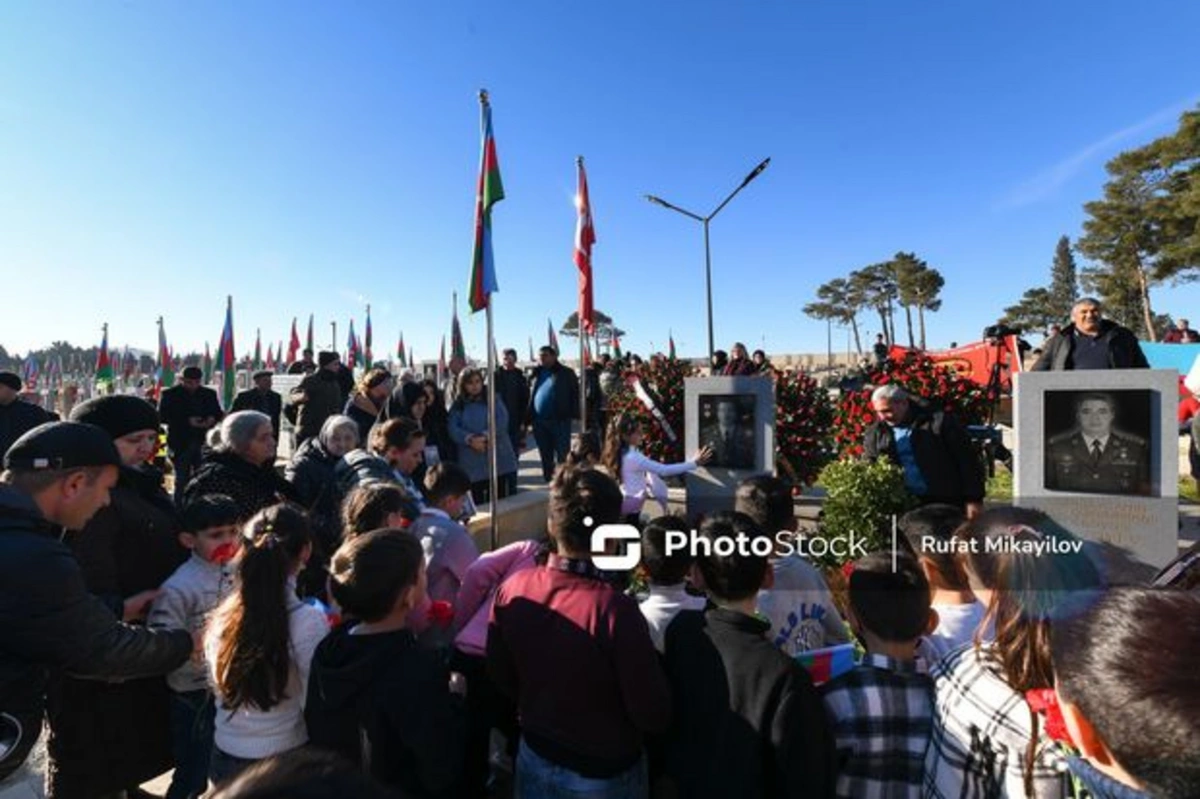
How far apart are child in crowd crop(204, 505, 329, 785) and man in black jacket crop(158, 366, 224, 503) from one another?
6218mm

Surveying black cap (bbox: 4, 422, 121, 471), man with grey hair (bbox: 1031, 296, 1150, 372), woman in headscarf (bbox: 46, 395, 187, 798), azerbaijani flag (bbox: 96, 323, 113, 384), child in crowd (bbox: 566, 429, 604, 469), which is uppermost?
azerbaijani flag (bbox: 96, 323, 113, 384)

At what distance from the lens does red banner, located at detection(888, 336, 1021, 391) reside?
6.00 meters

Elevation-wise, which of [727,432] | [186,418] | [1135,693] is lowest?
[1135,693]

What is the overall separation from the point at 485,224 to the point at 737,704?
4.54 meters

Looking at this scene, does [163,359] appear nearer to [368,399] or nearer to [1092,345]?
[368,399]

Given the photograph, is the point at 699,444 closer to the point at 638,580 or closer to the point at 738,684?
the point at 638,580

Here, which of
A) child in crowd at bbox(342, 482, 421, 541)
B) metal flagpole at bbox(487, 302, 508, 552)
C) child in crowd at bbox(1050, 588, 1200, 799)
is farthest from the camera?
metal flagpole at bbox(487, 302, 508, 552)

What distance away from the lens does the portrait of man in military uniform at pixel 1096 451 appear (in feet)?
15.7

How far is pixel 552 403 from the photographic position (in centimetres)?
846

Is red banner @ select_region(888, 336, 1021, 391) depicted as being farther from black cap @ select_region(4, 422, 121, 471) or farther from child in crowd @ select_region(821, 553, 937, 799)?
black cap @ select_region(4, 422, 121, 471)

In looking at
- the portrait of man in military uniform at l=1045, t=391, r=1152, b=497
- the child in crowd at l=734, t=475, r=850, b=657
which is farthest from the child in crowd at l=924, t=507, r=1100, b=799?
the portrait of man in military uniform at l=1045, t=391, r=1152, b=497

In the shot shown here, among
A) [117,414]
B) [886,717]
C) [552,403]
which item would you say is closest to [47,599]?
[117,414]

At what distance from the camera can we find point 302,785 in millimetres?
676

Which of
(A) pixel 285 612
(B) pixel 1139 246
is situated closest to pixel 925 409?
(A) pixel 285 612
